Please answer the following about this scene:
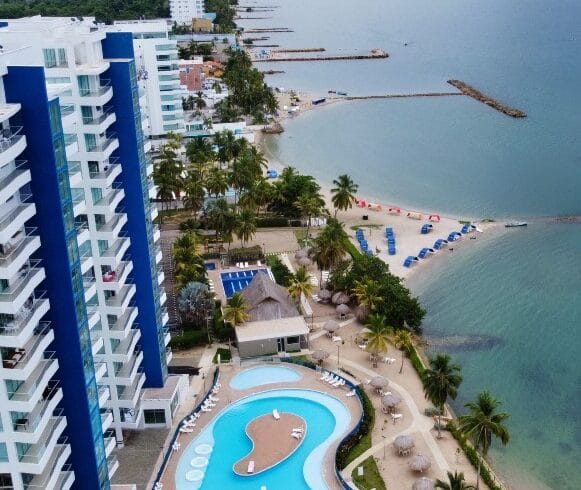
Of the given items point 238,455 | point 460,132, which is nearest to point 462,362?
point 238,455

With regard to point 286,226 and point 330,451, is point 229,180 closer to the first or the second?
point 286,226

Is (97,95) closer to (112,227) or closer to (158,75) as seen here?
(112,227)

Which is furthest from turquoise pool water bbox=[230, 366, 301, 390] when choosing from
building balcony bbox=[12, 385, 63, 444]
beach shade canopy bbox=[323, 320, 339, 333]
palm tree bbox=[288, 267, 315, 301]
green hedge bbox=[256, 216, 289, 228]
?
green hedge bbox=[256, 216, 289, 228]

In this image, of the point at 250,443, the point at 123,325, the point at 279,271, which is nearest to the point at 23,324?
the point at 123,325

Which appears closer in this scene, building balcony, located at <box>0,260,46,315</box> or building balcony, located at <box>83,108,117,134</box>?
building balcony, located at <box>0,260,46,315</box>

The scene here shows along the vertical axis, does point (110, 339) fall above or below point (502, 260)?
above

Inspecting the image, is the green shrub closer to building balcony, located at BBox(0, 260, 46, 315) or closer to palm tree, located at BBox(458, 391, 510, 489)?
palm tree, located at BBox(458, 391, 510, 489)
